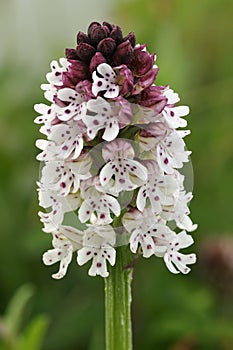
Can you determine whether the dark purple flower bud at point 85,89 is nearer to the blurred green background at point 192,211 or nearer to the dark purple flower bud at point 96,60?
the dark purple flower bud at point 96,60

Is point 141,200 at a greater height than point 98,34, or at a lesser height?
lesser

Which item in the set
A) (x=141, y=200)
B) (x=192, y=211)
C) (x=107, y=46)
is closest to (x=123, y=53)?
(x=107, y=46)

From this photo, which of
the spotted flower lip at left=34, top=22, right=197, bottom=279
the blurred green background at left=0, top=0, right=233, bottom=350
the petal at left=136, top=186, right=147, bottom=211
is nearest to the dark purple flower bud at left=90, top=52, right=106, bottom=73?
the spotted flower lip at left=34, top=22, right=197, bottom=279

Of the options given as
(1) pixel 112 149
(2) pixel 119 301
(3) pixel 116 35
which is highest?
(3) pixel 116 35

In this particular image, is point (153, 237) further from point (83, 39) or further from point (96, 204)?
point (83, 39)

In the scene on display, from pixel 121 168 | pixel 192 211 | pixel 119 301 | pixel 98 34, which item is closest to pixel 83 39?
pixel 98 34

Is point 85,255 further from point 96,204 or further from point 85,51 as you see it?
point 85,51

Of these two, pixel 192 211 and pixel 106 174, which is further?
pixel 192 211

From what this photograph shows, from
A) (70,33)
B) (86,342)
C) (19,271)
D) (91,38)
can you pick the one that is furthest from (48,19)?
(91,38)

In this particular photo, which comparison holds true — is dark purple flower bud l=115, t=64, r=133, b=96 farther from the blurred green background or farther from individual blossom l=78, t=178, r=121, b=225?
the blurred green background
